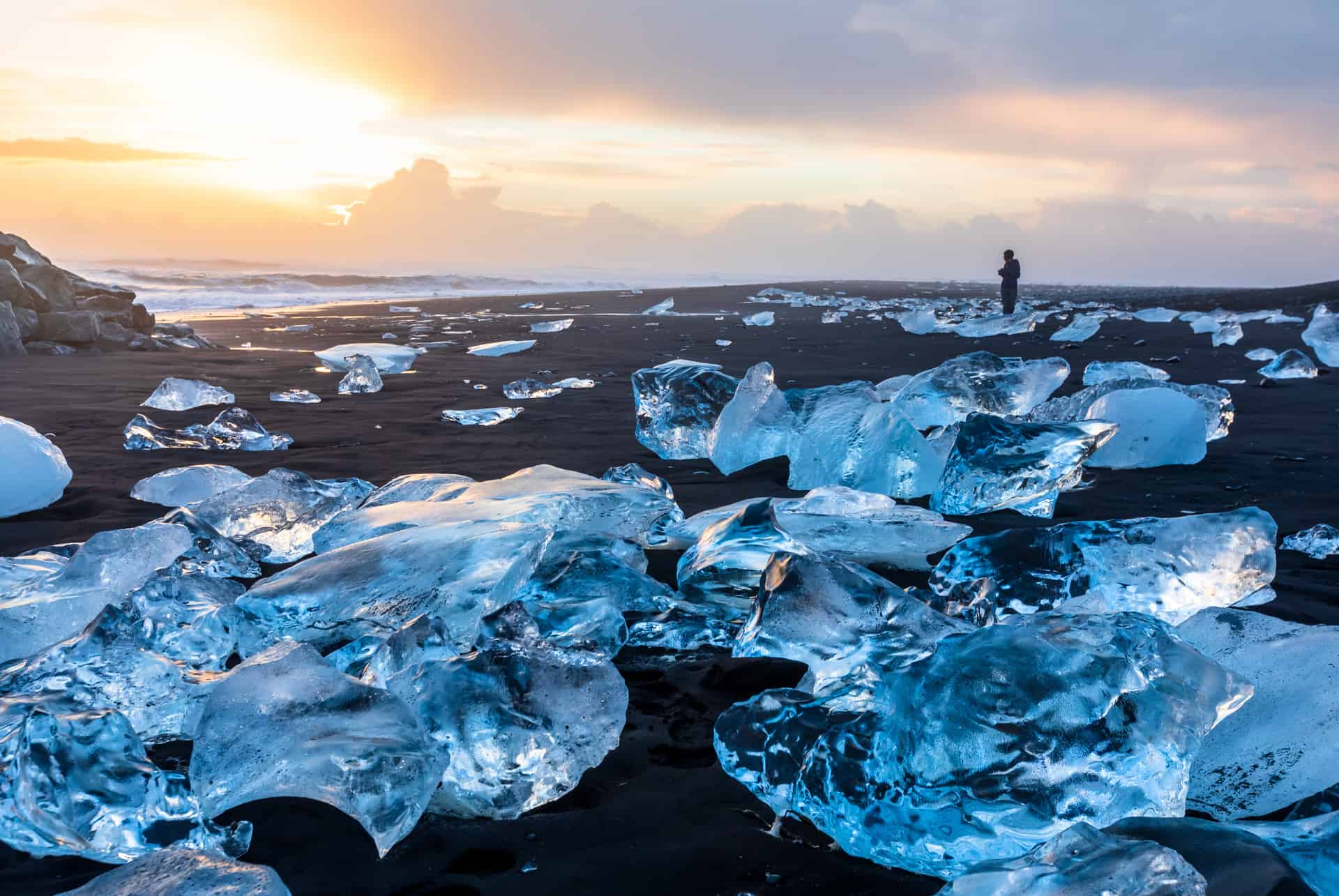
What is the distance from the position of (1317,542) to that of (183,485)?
3.60 m

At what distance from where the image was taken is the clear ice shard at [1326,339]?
6703 mm

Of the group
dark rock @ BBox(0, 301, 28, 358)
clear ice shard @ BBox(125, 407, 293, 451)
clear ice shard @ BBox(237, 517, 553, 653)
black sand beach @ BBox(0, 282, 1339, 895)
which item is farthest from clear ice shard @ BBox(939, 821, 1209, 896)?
dark rock @ BBox(0, 301, 28, 358)

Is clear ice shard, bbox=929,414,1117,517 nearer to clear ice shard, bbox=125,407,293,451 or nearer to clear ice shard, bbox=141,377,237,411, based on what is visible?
clear ice shard, bbox=125,407,293,451

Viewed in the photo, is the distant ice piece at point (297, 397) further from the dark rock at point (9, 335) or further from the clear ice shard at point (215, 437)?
the dark rock at point (9, 335)

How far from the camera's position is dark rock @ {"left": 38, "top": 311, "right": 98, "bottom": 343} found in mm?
8711

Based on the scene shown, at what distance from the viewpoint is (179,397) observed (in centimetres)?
520

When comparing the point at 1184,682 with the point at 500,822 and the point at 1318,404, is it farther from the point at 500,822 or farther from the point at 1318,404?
the point at 1318,404

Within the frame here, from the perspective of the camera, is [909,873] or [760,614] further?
[760,614]

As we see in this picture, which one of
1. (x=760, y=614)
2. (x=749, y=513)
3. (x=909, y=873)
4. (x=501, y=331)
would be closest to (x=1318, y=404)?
(x=749, y=513)

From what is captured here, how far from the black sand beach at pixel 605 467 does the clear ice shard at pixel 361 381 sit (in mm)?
99

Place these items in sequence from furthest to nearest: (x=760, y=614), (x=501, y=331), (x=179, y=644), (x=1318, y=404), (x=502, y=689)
A: (x=501, y=331) < (x=1318, y=404) < (x=179, y=644) < (x=760, y=614) < (x=502, y=689)

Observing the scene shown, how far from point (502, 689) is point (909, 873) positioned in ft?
2.20

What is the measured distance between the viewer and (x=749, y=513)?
7.30 ft

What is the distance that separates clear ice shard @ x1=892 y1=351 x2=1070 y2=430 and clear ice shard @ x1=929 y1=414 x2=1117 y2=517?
3.93 feet
